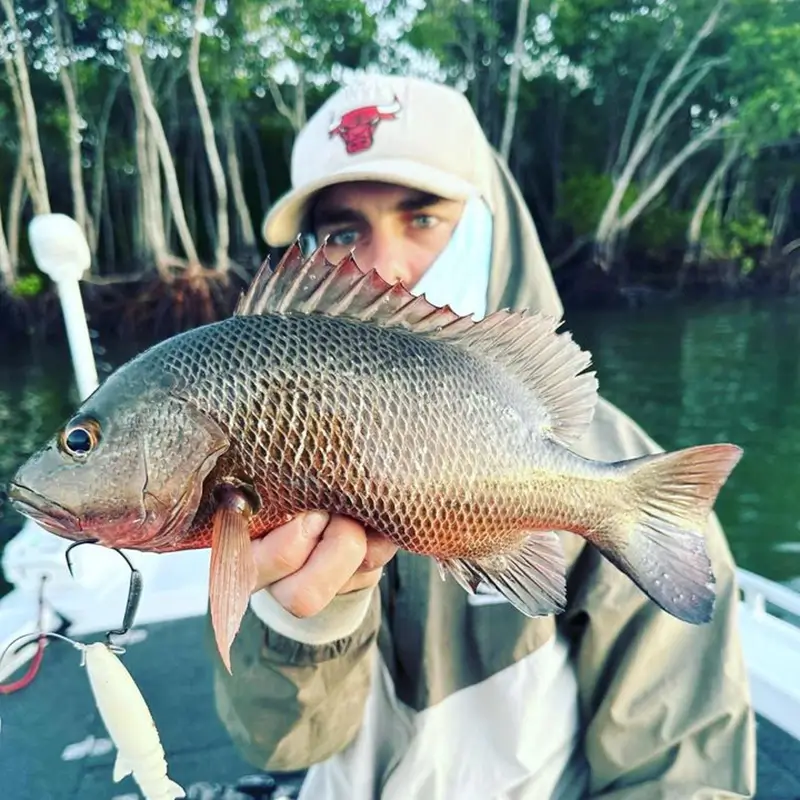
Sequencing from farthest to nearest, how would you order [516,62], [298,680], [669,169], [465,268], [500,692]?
1. [669,169]
2. [516,62]
3. [465,268]
4. [500,692]
5. [298,680]

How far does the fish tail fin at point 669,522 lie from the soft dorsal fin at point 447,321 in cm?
14

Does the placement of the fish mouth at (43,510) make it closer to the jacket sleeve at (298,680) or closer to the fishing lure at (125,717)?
the fishing lure at (125,717)

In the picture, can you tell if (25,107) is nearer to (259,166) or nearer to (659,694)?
(259,166)

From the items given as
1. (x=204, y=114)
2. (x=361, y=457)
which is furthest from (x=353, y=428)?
(x=204, y=114)

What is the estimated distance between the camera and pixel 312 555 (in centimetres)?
118

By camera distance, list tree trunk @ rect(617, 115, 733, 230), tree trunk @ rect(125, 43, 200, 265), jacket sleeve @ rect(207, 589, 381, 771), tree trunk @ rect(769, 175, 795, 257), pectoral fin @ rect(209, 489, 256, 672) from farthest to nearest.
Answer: tree trunk @ rect(769, 175, 795, 257)
tree trunk @ rect(617, 115, 733, 230)
tree trunk @ rect(125, 43, 200, 265)
jacket sleeve @ rect(207, 589, 381, 771)
pectoral fin @ rect(209, 489, 256, 672)

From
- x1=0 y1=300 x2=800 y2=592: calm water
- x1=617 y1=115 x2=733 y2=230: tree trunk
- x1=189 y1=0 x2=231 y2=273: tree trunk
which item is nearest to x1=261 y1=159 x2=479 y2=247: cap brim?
x1=0 y1=300 x2=800 y2=592: calm water

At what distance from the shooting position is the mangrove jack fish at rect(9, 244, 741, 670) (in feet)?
3.66

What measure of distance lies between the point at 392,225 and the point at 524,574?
954 mm

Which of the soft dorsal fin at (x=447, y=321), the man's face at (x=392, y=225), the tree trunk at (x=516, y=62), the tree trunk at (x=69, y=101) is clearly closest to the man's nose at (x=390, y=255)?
the man's face at (x=392, y=225)

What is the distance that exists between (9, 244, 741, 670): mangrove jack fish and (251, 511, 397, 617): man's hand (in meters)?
0.02

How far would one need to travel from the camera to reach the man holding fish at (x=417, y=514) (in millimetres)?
1132

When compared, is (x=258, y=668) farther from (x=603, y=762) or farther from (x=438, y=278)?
(x=438, y=278)

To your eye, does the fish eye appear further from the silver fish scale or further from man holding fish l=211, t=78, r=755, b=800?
man holding fish l=211, t=78, r=755, b=800
